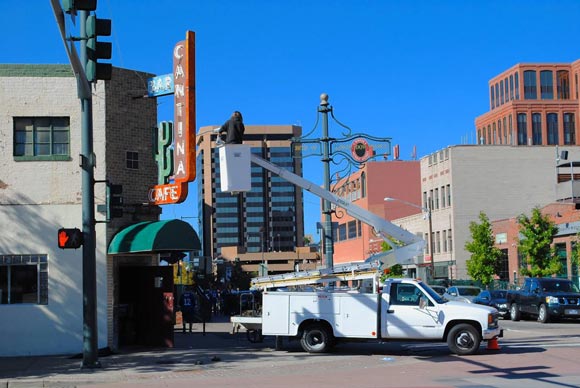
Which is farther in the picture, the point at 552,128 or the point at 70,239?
the point at 552,128

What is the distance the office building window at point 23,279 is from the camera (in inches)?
774

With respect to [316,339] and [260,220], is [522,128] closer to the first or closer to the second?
[316,339]

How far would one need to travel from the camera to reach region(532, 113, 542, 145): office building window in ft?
309

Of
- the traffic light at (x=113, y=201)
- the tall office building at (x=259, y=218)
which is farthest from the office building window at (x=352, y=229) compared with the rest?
the traffic light at (x=113, y=201)

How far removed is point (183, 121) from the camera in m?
19.2

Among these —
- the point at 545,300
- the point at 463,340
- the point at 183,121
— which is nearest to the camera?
the point at 463,340

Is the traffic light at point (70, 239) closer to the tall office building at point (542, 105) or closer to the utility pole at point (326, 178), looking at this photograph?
the utility pole at point (326, 178)

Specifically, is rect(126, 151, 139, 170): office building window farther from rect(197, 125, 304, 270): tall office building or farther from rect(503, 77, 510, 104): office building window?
rect(197, 125, 304, 270): tall office building

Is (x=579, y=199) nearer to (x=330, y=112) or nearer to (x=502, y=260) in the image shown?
(x=502, y=260)

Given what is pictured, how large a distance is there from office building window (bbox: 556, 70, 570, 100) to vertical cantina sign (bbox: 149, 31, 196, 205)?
85046 millimetres

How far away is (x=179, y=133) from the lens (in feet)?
63.5

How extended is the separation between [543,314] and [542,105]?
68609 mm

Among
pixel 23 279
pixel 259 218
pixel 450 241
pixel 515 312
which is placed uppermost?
pixel 259 218

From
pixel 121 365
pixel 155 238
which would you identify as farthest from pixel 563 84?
pixel 121 365
